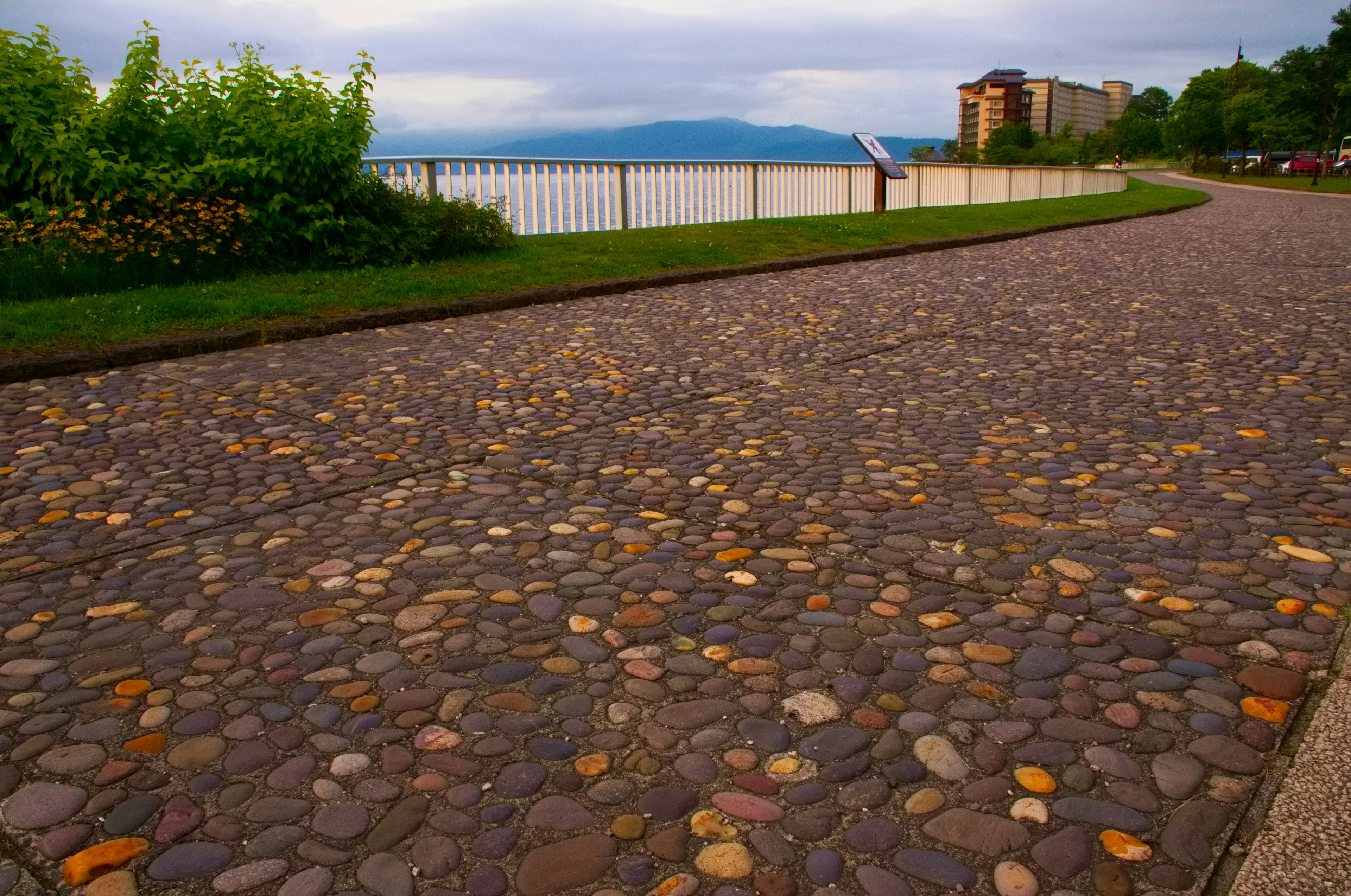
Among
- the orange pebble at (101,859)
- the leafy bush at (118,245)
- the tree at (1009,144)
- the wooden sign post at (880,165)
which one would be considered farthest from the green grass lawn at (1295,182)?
the tree at (1009,144)

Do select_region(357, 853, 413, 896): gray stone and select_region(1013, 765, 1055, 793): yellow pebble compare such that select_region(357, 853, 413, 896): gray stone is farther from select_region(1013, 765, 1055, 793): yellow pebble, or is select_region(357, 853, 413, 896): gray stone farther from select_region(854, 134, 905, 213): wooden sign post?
select_region(854, 134, 905, 213): wooden sign post

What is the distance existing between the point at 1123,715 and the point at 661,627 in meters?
1.28

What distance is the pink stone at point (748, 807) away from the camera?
2334mm

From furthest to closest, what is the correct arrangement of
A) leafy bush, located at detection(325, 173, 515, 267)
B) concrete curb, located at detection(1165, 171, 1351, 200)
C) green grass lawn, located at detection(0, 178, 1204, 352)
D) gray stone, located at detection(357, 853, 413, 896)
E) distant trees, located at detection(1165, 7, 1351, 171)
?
distant trees, located at detection(1165, 7, 1351, 171) → concrete curb, located at detection(1165, 171, 1351, 200) → leafy bush, located at detection(325, 173, 515, 267) → green grass lawn, located at detection(0, 178, 1204, 352) → gray stone, located at detection(357, 853, 413, 896)

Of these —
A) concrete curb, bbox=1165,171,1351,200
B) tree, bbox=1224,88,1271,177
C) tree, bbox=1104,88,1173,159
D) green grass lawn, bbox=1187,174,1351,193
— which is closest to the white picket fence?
concrete curb, bbox=1165,171,1351,200

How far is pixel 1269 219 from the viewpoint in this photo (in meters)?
24.5

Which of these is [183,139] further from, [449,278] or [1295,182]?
[1295,182]

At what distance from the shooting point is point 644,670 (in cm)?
300

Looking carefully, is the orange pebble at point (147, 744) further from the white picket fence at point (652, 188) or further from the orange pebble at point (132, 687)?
the white picket fence at point (652, 188)

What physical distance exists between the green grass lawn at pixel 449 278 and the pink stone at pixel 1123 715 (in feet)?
23.7

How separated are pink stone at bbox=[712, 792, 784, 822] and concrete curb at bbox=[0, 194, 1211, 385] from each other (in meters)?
6.46

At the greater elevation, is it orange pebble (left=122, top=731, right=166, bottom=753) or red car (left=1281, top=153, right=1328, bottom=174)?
red car (left=1281, top=153, right=1328, bottom=174)

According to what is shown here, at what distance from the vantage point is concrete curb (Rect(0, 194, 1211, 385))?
7.30m

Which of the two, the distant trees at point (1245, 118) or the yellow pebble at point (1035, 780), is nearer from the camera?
the yellow pebble at point (1035, 780)
